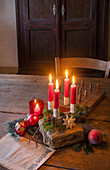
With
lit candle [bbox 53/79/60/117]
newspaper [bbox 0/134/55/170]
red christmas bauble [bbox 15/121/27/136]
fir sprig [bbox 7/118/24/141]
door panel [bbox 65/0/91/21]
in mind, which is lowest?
newspaper [bbox 0/134/55/170]

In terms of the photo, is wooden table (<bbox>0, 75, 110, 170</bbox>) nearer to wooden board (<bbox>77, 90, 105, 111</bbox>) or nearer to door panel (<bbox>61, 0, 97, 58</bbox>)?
wooden board (<bbox>77, 90, 105, 111</bbox>)

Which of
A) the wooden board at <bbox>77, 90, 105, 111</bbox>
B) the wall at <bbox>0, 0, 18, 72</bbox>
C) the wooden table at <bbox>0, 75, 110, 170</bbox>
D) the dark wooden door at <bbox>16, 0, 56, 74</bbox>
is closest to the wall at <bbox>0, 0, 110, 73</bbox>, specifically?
the wall at <bbox>0, 0, 18, 72</bbox>

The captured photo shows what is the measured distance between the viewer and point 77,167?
731 millimetres

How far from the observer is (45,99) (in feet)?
4.32

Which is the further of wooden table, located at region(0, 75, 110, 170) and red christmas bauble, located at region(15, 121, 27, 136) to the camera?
red christmas bauble, located at region(15, 121, 27, 136)

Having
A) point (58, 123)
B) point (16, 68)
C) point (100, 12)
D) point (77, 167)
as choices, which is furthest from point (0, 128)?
point (16, 68)

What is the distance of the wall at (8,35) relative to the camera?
4.25 m

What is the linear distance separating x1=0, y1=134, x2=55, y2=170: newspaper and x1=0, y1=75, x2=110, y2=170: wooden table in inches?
1.3

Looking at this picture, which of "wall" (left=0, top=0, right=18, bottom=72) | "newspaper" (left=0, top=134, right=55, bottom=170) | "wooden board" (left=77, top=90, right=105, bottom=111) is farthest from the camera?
"wall" (left=0, top=0, right=18, bottom=72)

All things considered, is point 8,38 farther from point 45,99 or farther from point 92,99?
point 92,99

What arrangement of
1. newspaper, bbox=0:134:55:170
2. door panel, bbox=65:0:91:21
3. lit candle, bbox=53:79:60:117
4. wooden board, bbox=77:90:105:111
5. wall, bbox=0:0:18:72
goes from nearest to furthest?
newspaper, bbox=0:134:55:170, lit candle, bbox=53:79:60:117, wooden board, bbox=77:90:105:111, door panel, bbox=65:0:91:21, wall, bbox=0:0:18:72

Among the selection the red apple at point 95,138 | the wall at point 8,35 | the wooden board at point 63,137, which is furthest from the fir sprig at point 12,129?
the wall at point 8,35

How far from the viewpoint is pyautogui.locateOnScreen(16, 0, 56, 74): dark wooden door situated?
3.76 meters

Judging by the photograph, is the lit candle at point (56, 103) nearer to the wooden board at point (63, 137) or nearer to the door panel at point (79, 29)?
the wooden board at point (63, 137)
